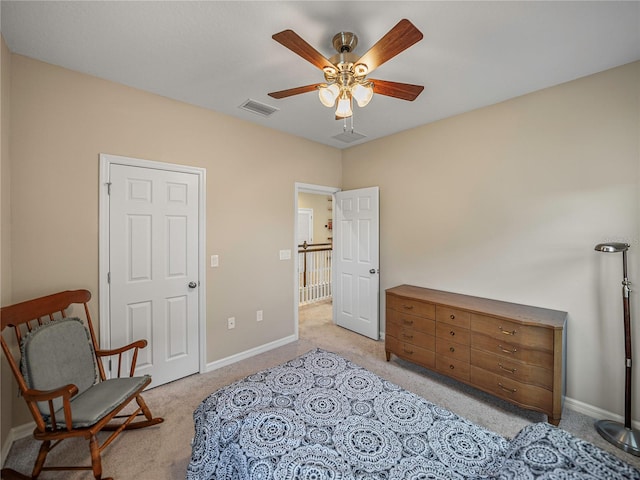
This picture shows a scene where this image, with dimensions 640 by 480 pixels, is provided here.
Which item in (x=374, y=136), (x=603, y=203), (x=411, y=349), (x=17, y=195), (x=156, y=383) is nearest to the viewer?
(x=17, y=195)

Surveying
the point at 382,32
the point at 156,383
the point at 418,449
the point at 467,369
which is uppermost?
the point at 382,32

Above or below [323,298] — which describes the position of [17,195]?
above

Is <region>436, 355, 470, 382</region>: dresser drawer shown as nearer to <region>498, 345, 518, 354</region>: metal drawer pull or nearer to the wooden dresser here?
the wooden dresser

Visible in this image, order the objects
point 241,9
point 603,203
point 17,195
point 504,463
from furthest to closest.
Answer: point 603,203, point 17,195, point 241,9, point 504,463

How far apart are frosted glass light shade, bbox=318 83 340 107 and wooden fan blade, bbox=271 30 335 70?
0.38ft

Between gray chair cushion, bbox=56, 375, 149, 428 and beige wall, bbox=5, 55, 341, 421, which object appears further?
beige wall, bbox=5, 55, 341, 421

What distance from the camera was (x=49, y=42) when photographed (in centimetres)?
184

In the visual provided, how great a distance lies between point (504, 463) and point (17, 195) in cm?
A: 328

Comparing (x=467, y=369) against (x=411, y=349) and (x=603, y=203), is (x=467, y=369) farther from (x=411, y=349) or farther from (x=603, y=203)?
(x=603, y=203)

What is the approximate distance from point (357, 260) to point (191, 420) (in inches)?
104

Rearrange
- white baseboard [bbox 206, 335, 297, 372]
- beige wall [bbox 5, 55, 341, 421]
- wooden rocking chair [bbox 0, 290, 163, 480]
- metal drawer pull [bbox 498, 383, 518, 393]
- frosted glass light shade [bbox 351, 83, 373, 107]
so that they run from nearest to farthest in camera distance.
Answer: wooden rocking chair [bbox 0, 290, 163, 480], frosted glass light shade [bbox 351, 83, 373, 107], beige wall [bbox 5, 55, 341, 421], metal drawer pull [bbox 498, 383, 518, 393], white baseboard [bbox 206, 335, 297, 372]

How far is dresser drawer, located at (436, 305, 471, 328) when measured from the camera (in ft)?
8.09

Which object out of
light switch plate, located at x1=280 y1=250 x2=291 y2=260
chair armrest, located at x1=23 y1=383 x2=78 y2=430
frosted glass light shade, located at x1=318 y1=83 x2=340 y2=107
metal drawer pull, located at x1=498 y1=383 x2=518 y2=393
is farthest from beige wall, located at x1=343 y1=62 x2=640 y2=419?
chair armrest, located at x1=23 y1=383 x2=78 y2=430

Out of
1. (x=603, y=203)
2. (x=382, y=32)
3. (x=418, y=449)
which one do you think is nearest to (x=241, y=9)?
(x=382, y=32)
